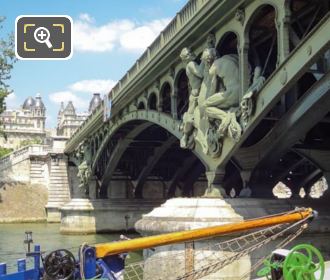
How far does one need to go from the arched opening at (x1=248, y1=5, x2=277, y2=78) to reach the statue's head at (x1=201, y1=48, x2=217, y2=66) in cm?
101

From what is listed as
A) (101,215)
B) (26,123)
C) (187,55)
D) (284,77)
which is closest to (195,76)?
(187,55)

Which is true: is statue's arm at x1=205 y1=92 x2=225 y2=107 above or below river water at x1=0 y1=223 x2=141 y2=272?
above

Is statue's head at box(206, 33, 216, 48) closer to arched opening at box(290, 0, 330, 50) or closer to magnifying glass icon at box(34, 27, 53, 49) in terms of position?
arched opening at box(290, 0, 330, 50)

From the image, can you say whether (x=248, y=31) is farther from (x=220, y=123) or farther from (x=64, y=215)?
(x=64, y=215)

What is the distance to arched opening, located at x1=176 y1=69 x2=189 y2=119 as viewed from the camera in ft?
72.0

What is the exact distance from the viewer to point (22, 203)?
183 ft

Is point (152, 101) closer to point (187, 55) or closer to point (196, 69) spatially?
point (187, 55)

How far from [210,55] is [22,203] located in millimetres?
41736

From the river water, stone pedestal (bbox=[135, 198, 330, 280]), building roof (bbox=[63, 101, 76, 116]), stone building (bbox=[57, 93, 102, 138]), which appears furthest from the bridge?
building roof (bbox=[63, 101, 76, 116])

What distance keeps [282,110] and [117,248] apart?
8.20 meters

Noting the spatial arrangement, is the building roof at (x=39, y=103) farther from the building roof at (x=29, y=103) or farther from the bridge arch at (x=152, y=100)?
the bridge arch at (x=152, y=100)

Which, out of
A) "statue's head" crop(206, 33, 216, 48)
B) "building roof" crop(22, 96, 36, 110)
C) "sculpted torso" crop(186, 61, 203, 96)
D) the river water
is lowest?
the river water

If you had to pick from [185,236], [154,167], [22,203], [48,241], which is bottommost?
[48,241]

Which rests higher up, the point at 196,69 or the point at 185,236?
the point at 196,69
